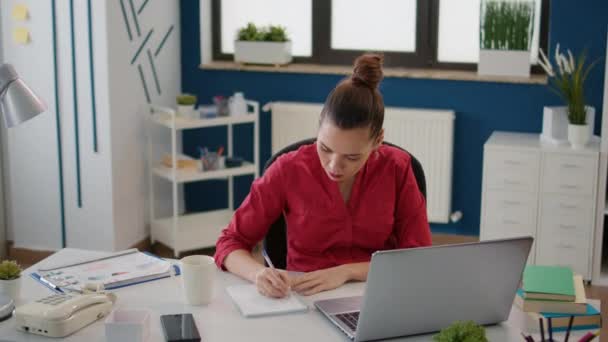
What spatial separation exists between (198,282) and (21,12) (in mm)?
2612

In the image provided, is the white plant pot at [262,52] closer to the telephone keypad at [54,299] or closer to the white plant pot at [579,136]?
the white plant pot at [579,136]

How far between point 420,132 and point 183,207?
1512 millimetres

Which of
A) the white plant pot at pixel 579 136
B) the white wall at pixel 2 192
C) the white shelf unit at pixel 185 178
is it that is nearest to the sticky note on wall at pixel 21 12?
the white wall at pixel 2 192

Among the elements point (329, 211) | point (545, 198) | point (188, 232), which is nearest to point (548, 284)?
point (329, 211)

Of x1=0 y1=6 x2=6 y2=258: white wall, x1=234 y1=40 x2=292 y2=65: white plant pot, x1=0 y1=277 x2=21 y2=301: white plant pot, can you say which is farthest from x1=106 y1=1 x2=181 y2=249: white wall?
x1=0 y1=277 x2=21 y2=301: white plant pot

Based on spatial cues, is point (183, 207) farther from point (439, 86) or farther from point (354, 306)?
point (354, 306)

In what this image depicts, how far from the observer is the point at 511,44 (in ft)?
14.3

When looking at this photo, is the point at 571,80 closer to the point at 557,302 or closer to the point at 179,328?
the point at 557,302

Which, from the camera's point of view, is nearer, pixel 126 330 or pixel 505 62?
pixel 126 330

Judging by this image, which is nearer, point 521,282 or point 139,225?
point 521,282

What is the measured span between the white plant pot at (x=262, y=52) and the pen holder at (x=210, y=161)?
2.10 feet

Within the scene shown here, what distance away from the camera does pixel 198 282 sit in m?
1.94

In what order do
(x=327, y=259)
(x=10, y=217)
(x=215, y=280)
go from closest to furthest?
(x=215, y=280)
(x=327, y=259)
(x=10, y=217)

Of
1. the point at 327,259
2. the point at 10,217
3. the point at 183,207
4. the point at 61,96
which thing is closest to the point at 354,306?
the point at 327,259
